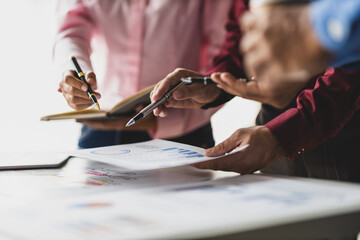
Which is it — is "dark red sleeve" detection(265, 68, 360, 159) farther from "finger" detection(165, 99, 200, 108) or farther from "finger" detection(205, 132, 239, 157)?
"finger" detection(165, 99, 200, 108)

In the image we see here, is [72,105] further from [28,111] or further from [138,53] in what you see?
[28,111]

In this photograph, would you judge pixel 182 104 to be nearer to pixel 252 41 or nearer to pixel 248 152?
pixel 248 152

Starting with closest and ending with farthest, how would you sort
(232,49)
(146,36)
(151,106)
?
(151,106), (232,49), (146,36)

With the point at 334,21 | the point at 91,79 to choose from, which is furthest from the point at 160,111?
the point at 334,21

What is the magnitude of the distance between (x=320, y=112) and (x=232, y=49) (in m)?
0.44

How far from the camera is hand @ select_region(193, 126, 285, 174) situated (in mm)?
771

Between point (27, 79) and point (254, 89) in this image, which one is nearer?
point (254, 89)

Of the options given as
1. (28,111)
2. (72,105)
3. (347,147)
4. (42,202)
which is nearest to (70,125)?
(28,111)

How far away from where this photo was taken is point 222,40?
135cm

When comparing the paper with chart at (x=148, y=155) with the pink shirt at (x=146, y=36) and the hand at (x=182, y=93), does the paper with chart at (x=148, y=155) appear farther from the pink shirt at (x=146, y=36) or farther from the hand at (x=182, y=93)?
the pink shirt at (x=146, y=36)

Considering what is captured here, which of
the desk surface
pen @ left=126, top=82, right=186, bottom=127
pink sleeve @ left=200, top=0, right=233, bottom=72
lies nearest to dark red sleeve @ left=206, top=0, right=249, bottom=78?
pink sleeve @ left=200, top=0, right=233, bottom=72

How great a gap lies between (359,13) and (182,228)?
0.27 metres

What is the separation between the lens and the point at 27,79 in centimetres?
231

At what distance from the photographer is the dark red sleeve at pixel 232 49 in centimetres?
119
